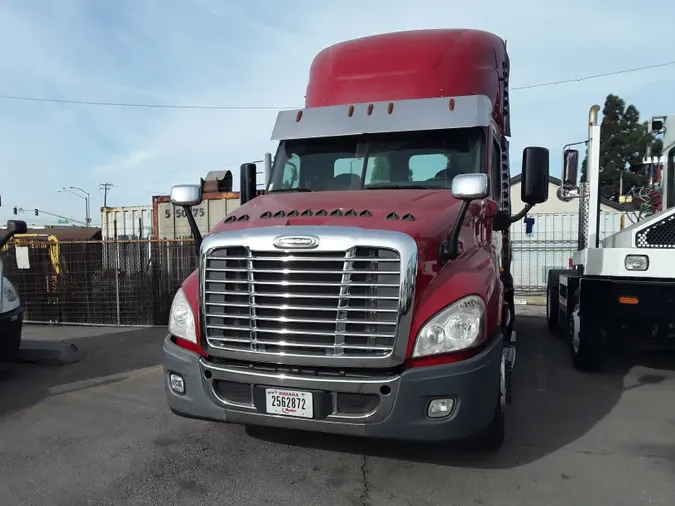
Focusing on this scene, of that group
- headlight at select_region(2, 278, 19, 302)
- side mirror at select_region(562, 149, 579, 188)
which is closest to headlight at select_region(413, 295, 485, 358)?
side mirror at select_region(562, 149, 579, 188)

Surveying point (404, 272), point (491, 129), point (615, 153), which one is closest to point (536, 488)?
point (404, 272)

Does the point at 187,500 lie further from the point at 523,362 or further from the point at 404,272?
the point at 523,362

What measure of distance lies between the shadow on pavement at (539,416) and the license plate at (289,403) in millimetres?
947

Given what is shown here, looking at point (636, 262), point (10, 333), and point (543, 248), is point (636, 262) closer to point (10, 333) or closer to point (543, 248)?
point (10, 333)

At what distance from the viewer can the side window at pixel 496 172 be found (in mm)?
5137

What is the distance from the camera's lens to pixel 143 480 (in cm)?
384

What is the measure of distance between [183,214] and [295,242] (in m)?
12.8

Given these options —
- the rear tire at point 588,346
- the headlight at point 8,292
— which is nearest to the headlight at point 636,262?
the rear tire at point 588,346

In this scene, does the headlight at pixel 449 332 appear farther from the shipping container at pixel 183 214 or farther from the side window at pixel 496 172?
the shipping container at pixel 183 214

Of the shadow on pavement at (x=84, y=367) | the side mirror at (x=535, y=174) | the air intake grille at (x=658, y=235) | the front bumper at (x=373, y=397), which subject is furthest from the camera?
the shadow on pavement at (x=84, y=367)

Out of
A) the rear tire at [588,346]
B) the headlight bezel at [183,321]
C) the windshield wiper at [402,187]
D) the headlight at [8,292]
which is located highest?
the windshield wiper at [402,187]

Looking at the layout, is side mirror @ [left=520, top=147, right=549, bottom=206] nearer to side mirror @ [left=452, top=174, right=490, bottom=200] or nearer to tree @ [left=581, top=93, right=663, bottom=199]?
side mirror @ [left=452, top=174, right=490, bottom=200]

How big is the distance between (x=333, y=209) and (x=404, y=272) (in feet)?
2.85

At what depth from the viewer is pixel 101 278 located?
35.2 feet
